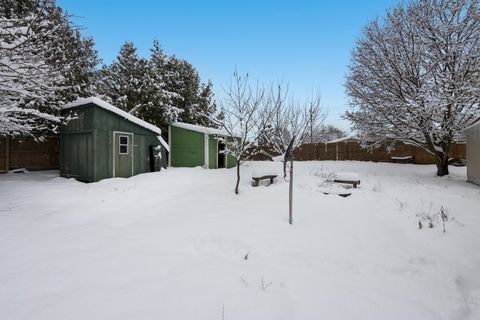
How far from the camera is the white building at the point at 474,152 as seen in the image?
31.4ft

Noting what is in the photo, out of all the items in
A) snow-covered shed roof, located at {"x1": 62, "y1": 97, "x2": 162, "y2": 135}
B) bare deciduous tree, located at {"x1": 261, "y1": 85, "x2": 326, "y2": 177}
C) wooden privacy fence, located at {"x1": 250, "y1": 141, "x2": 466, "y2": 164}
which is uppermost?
snow-covered shed roof, located at {"x1": 62, "y1": 97, "x2": 162, "y2": 135}

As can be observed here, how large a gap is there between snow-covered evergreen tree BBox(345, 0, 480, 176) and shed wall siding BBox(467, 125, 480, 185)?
529 millimetres

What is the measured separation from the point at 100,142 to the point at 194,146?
5.72 metres

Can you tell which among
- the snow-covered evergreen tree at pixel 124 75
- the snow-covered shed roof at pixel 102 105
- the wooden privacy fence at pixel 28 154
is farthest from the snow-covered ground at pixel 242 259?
the snow-covered evergreen tree at pixel 124 75

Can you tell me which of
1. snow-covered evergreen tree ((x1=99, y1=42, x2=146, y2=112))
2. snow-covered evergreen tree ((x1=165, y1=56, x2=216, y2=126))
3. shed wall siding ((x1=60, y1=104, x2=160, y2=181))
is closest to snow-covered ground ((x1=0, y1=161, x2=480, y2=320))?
shed wall siding ((x1=60, y1=104, x2=160, y2=181))

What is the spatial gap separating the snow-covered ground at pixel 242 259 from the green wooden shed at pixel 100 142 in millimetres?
3871

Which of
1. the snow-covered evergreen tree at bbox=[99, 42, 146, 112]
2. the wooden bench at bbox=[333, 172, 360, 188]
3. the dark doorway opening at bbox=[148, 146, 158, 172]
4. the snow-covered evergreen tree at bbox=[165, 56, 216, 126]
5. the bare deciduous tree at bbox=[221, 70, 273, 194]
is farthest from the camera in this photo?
the snow-covered evergreen tree at bbox=[165, 56, 216, 126]

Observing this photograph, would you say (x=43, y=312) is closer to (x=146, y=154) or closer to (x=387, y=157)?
(x=146, y=154)

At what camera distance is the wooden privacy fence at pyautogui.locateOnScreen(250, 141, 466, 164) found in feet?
59.2

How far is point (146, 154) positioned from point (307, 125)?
757 cm

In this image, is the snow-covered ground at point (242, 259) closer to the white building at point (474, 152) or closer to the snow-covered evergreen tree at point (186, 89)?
the white building at point (474, 152)

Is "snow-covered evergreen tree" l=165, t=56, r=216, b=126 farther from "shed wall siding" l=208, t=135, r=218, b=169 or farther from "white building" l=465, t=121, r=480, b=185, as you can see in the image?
"white building" l=465, t=121, r=480, b=185

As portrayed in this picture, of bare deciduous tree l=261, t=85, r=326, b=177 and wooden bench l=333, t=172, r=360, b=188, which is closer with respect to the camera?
wooden bench l=333, t=172, r=360, b=188

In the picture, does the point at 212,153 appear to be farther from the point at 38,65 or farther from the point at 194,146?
the point at 38,65
